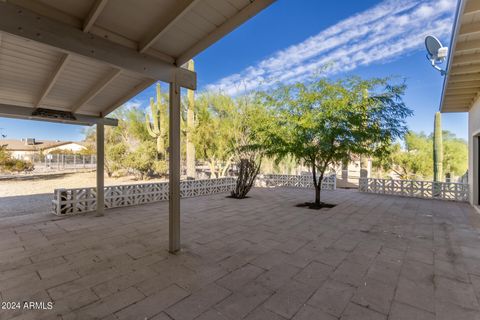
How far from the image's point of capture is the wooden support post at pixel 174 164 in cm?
309

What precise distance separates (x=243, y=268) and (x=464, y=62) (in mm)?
5798

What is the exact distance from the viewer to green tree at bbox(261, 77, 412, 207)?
5.88 meters

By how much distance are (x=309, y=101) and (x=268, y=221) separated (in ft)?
12.2

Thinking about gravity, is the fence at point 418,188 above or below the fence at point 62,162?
below

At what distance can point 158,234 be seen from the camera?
3938mm

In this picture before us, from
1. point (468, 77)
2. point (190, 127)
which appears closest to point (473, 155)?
point (468, 77)

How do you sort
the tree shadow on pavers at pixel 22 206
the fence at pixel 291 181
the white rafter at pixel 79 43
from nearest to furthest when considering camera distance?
1. the white rafter at pixel 79 43
2. the tree shadow on pavers at pixel 22 206
3. the fence at pixel 291 181

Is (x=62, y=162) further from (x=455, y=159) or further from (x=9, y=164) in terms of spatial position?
(x=455, y=159)

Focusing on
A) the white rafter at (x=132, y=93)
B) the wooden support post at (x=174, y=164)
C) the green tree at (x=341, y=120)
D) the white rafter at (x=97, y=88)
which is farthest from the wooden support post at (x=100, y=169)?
the green tree at (x=341, y=120)

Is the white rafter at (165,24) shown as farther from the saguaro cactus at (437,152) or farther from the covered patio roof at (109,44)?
the saguaro cactus at (437,152)

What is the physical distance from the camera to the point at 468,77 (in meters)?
5.18

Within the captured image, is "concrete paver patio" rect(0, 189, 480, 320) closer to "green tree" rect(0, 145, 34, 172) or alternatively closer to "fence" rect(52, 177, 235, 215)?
"fence" rect(52, 177, 235, 215)

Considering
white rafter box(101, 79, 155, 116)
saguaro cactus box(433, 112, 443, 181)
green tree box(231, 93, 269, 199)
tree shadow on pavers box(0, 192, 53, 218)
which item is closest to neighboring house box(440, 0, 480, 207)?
saguaro cactus box(433, 112, 443, 181)

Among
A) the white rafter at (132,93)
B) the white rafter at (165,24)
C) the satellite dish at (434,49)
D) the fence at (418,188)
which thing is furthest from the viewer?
the fence at (418,188)
